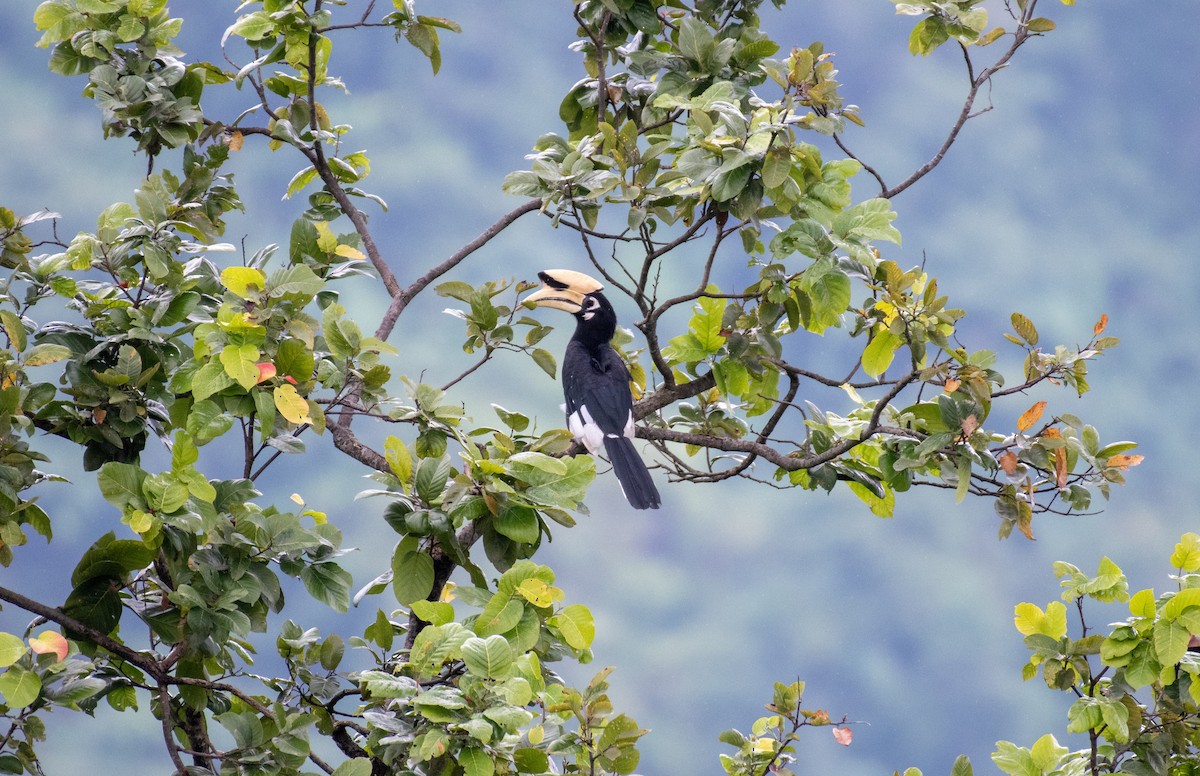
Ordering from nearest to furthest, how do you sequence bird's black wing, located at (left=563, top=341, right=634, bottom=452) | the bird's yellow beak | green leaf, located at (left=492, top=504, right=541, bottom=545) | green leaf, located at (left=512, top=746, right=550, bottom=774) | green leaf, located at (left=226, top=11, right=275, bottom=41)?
1. green leaf, located at (left=512, top=746, right=550, bottom=774)
2. green leaf, located at (left=492, top=504, right=541, bottom=545)
3. green leaf, located at (left=226, top=11, right=275, bottom=41)
4. bird's black wing, located at (left=563, top=341, right=634, bottom=452)
5. the bird's yellow beak

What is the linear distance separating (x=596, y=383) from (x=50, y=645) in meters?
2.05

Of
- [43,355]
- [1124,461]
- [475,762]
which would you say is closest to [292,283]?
[43,355]

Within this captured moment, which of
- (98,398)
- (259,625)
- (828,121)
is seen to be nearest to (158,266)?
(98,398)

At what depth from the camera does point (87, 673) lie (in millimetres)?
3014

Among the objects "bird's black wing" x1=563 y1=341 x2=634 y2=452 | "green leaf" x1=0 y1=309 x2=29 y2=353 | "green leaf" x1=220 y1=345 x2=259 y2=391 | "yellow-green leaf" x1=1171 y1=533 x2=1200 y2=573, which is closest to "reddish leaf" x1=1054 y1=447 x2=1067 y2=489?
"yellow-green leaf" x1=1171 y1=533 x2=1200 y2=573

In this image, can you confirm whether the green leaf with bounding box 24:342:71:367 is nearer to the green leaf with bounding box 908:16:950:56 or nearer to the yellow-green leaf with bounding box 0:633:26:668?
the yellow-green leaf with bounding box 0:633:26:668

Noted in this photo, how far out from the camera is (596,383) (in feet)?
13.7

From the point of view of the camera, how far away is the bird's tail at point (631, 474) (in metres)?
3.91

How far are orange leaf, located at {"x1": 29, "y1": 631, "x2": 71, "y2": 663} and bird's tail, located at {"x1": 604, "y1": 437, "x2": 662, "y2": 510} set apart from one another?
5.95ft

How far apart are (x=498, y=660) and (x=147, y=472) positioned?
41.3 inches

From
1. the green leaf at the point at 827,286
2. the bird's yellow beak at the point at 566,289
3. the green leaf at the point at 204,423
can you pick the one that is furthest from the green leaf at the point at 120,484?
the bird's yellow beak at the point at 566,289

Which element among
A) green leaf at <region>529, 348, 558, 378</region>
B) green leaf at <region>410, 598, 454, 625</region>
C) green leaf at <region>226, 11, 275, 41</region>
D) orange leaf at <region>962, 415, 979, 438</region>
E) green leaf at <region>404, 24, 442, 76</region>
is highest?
green leaf at <region>404, 24, 442, 76</region>

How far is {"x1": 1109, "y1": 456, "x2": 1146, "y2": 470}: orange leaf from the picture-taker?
3289mm

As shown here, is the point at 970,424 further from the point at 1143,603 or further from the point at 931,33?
the point at 931,33
